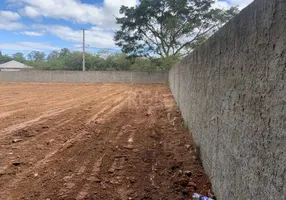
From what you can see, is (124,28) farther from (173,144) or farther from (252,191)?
(252,191)

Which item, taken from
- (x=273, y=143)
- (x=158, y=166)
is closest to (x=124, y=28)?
(x=158, y=166)

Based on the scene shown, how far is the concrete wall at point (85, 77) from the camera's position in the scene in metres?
29.5

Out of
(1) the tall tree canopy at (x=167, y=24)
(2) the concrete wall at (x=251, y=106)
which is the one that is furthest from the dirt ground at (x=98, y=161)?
(1) the tall tree canopy at (x=167, y=24)

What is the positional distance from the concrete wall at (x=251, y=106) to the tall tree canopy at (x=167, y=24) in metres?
24.6

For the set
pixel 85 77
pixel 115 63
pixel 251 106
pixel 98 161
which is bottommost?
pixel 98 161

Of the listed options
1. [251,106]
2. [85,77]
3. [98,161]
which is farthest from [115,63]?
[251,106]

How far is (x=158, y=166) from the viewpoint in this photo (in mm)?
3479

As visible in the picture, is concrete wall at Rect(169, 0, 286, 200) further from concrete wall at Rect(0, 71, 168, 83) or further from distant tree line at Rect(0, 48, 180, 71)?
concrete wall at Rect(0, 71, 168, 83)

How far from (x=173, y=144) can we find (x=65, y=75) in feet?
90.2

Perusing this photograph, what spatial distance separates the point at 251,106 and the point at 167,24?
84.2ft

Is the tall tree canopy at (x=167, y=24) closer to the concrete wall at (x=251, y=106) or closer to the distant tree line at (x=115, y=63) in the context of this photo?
the distant tree line at (x=115, y=63)

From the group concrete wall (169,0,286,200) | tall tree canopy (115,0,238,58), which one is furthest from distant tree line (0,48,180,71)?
concrete wall (169,0,286,200)

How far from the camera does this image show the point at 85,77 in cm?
2977

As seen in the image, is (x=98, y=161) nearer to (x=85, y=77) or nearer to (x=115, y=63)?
(x=85, y=77)
